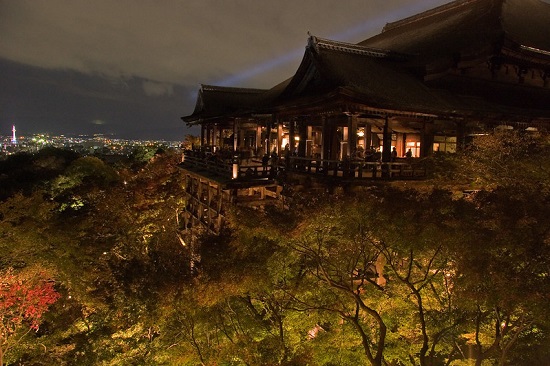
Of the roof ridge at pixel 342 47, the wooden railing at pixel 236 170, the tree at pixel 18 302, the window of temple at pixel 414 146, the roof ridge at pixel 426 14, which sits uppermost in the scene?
the roof ridge at pixel 426 14

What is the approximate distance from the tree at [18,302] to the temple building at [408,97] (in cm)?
898

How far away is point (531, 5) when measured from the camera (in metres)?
25.0

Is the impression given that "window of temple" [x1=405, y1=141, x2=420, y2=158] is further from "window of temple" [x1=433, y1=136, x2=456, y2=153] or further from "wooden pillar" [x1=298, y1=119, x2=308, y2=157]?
"wooden pillar" [x1=298, y1=119, x2=308, y2=157]

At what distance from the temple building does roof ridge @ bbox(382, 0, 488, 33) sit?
1.16 meters

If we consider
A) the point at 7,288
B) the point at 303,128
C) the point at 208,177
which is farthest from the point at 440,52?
the point at 7,288

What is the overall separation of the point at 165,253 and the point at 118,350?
5120mm

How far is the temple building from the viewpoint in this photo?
1514 cm

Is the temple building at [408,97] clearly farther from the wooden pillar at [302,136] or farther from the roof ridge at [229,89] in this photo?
the roof ridge at [229,89]

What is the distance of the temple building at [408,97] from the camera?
1514 cm

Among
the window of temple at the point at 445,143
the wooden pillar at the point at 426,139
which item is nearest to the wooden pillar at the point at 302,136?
the wooden pillar at the point at 426,139

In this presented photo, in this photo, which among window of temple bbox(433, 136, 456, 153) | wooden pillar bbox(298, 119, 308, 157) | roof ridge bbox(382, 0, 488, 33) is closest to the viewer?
wooden pillar bbox(298, 119, 308, 157)

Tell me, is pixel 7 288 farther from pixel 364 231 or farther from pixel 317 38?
pixel 317 38

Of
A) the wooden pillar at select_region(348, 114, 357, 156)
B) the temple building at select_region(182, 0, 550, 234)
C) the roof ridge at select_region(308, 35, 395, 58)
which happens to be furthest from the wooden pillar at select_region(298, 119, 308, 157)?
the wooden pillar at select_region(348, 114, 357, 156)

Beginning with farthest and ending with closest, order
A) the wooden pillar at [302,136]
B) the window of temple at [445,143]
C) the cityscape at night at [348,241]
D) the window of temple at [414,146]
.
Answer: the window of temple at [414,146], the window of temple at [445,143], the wooden pillar at [302,136], the cityscape at night at [348,241]
